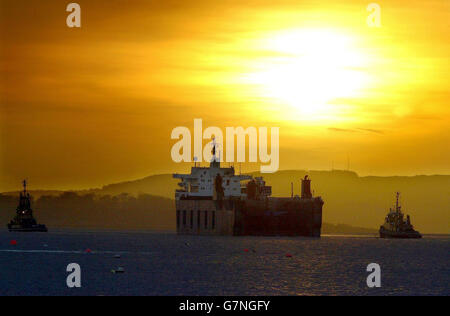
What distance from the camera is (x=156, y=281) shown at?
80.0m

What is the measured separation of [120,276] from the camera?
8544 cm

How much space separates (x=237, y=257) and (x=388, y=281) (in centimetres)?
3438

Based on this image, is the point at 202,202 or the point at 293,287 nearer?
the point at 293,287
